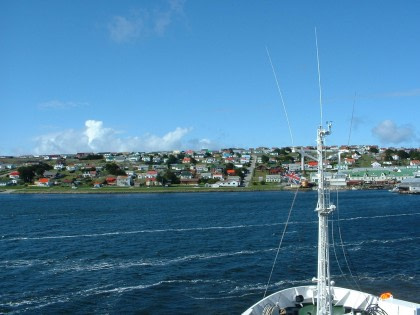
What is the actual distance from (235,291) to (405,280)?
1069 centimetres

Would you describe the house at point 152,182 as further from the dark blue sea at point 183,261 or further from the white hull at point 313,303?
the white hull at point 313,303

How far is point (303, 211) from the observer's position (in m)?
67.4

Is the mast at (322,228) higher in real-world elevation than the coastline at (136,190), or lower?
higher

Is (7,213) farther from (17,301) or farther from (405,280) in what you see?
(405,280)

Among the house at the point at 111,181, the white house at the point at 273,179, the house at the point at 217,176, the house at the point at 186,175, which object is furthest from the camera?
the house at the point at 186,175

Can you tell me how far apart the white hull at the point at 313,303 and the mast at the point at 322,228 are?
2542 millimetres

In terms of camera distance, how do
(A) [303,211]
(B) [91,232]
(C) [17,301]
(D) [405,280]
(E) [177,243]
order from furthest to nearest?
(A) [303,211] → (B) [91,232] → (E) [177,243] → (D) [405,280] → (C) [17,301]

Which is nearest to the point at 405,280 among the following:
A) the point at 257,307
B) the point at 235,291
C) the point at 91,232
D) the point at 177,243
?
the point at 235,291

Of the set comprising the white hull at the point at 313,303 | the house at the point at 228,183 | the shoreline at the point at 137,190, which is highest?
the house at the point at 228,183

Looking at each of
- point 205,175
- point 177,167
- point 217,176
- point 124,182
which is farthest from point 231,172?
point 124,182

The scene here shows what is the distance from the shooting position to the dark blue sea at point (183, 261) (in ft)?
80.9

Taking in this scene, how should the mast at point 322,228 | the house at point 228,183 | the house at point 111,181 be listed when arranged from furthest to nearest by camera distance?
the house at point 111,181
the house at point 228,183
the mast at point 322,228

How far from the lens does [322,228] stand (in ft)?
44.4

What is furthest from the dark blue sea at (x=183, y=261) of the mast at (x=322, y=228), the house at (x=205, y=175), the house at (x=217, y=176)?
the house at (x=205, y=175)
